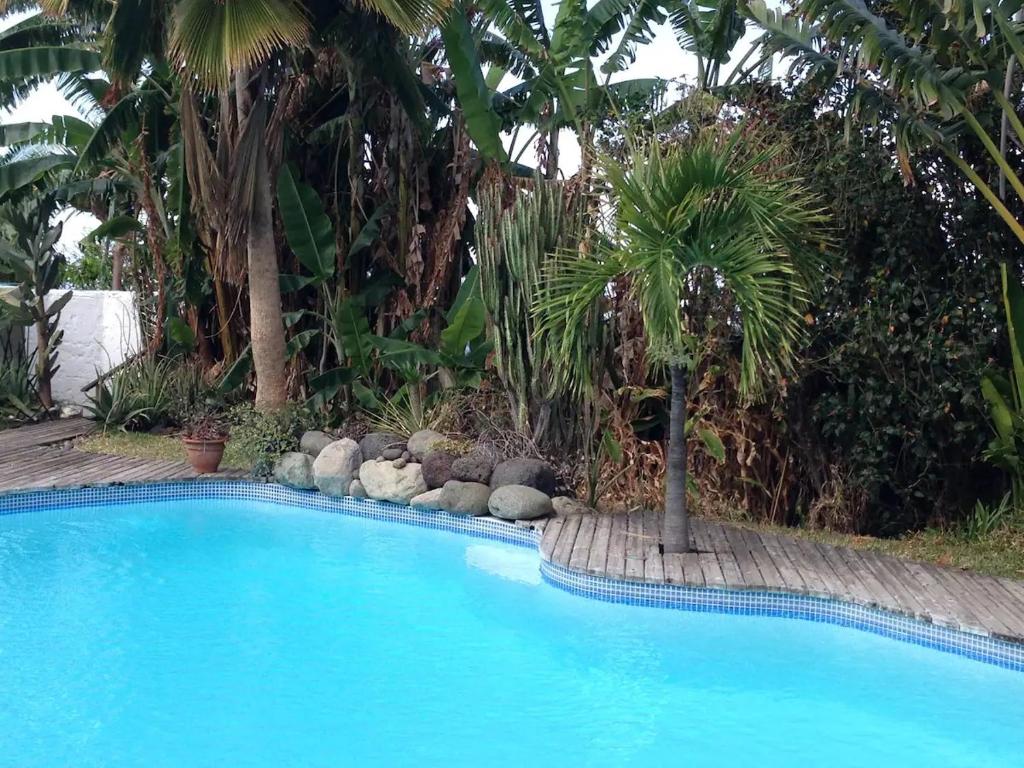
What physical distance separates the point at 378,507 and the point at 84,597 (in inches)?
115

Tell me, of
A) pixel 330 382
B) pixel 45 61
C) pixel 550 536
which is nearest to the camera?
pixel 550 536

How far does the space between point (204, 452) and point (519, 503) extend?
3439 millimetres

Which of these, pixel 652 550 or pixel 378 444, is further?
pixel 378 444

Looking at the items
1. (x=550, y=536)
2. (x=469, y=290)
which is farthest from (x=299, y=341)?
(x=550, y=536)

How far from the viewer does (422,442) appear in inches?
361

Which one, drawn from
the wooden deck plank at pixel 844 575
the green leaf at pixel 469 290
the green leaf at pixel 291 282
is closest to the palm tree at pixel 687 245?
the wooden deck plank at pixel 844 575

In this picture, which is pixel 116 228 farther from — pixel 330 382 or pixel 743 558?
pixel 743 558

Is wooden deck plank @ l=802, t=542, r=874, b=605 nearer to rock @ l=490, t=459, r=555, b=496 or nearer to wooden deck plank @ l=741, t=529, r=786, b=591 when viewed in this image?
wooden deck plank @ l=741, t=529, r=786, b=591

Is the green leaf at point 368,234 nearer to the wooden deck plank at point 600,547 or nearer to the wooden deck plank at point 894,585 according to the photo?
the wooden deck plank at point 600,547

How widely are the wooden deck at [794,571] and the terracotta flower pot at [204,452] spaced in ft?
12.3

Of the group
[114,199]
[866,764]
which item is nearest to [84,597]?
[866,764]

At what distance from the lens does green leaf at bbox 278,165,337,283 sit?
35.7ft

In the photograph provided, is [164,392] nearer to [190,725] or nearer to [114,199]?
[114,199]

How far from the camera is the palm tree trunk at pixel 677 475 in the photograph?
6648 millimetres
